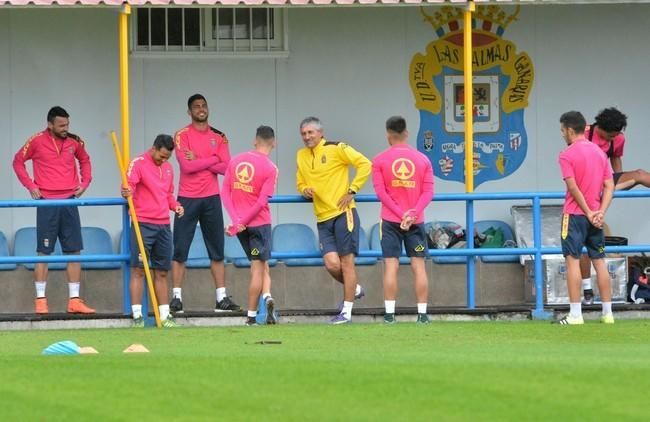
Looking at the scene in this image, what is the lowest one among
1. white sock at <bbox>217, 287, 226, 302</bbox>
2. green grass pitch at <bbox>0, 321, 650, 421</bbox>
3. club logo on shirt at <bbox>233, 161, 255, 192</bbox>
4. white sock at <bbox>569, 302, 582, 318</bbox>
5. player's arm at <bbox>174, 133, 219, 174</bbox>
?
green grass pitch at <bbox>0, 321, 650, 421</bbox>

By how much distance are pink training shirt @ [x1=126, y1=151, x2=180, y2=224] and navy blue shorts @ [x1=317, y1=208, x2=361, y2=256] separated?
59.8 inches

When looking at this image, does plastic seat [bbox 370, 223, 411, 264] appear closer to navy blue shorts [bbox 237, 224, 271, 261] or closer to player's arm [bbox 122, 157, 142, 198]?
navy blue shorts [bbox 237, 224, 271, 261]

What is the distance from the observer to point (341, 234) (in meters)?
17.1

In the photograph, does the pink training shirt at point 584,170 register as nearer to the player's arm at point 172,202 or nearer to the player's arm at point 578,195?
the player's arm at point 578,195

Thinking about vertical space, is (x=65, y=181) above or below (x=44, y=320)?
above

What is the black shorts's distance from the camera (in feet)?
56.9

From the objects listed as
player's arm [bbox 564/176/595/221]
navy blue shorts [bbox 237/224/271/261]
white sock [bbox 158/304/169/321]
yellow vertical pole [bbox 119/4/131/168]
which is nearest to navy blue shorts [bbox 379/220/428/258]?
navy blue shorts [bbox 237/224/271/261]

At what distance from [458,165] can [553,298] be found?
203cm

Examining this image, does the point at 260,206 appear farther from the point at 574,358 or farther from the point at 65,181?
the point at 574,358

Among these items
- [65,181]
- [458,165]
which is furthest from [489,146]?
[65,181]

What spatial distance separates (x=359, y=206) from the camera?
19875 millimetres

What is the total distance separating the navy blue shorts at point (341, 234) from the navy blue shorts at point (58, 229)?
2712 millimetres

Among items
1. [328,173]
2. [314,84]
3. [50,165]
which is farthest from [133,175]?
[314,84]

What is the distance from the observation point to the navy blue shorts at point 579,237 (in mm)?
16250
